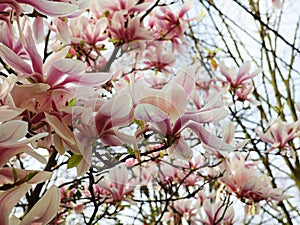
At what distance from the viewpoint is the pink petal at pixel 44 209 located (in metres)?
0.30

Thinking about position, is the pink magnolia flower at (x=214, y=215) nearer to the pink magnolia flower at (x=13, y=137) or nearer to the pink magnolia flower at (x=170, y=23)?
the pink magnolia flower at (x=170, y=23)

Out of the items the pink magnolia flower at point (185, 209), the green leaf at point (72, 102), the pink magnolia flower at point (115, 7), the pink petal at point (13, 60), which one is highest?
the pink magnolia flower at point (115, 7)

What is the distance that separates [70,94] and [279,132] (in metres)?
0.75

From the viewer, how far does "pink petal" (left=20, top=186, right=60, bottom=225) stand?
30cm

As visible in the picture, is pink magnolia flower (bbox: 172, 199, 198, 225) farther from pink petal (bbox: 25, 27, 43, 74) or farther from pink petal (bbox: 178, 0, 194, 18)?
pink petal (bbox: 25, 27, 43, 74)

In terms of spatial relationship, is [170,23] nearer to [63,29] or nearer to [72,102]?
[63,29]

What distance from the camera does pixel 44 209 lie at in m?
0.31

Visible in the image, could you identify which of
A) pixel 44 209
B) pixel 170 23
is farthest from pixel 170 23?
pixel 44 209

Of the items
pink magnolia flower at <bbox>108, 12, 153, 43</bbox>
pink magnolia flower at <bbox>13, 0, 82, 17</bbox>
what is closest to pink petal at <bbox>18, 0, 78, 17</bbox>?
pink magnolia flower at <bbox>13, 0, 82, 17</bbox>

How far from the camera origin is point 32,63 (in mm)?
372

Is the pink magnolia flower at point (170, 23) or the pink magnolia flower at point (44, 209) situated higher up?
the pink magnolia flower at point (170, 23)

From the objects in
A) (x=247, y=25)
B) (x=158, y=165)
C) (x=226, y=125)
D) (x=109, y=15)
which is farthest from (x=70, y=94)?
(x=247, y=25)

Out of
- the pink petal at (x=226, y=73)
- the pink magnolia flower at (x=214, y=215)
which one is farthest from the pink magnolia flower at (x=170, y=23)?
the pink magnolia flower at (x=214, y=215)

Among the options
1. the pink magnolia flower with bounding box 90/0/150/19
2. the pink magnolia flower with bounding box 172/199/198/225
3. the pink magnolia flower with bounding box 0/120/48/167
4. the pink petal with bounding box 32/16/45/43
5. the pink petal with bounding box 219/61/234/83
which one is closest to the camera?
the pink magnolia flower with bounding box 0/120/48/167
